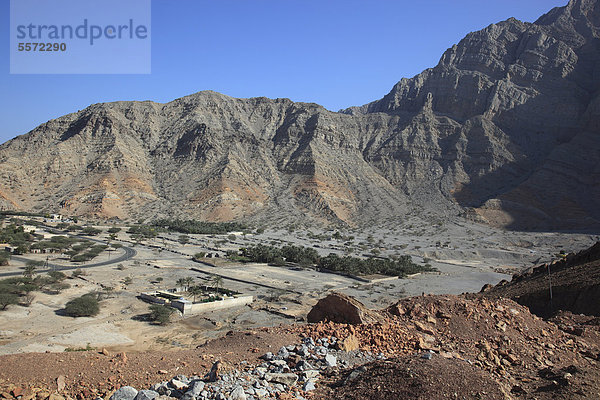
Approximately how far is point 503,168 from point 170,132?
9311cm

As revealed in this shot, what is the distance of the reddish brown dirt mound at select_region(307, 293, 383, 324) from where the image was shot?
11823mm

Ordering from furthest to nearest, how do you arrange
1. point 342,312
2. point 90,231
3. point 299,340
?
1. point 90,231
2. point 342,312
3. point 299,340

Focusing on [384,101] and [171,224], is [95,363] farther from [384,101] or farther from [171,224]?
[384,101]

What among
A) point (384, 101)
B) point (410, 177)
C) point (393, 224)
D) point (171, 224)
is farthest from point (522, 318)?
point (384, 101)

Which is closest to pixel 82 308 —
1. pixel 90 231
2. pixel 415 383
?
pixel 415 383

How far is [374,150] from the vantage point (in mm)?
131750

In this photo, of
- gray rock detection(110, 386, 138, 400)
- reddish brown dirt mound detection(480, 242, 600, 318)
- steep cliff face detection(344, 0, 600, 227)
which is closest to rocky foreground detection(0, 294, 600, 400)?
gray rock detection(110, 386, 138, 400)

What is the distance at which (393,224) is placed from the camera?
95625 mm

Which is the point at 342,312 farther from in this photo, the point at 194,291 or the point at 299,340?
the point at 194,291

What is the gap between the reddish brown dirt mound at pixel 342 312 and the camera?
38.8 feet

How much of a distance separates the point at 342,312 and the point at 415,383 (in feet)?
16.6

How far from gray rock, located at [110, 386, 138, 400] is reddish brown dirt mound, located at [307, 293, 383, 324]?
6.21 m

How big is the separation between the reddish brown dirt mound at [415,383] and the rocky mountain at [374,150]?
8673 cm

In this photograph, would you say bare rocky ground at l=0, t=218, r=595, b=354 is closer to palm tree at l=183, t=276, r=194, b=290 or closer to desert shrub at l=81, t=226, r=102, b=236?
palm tree at l=183, t=276, r=194, b=290
